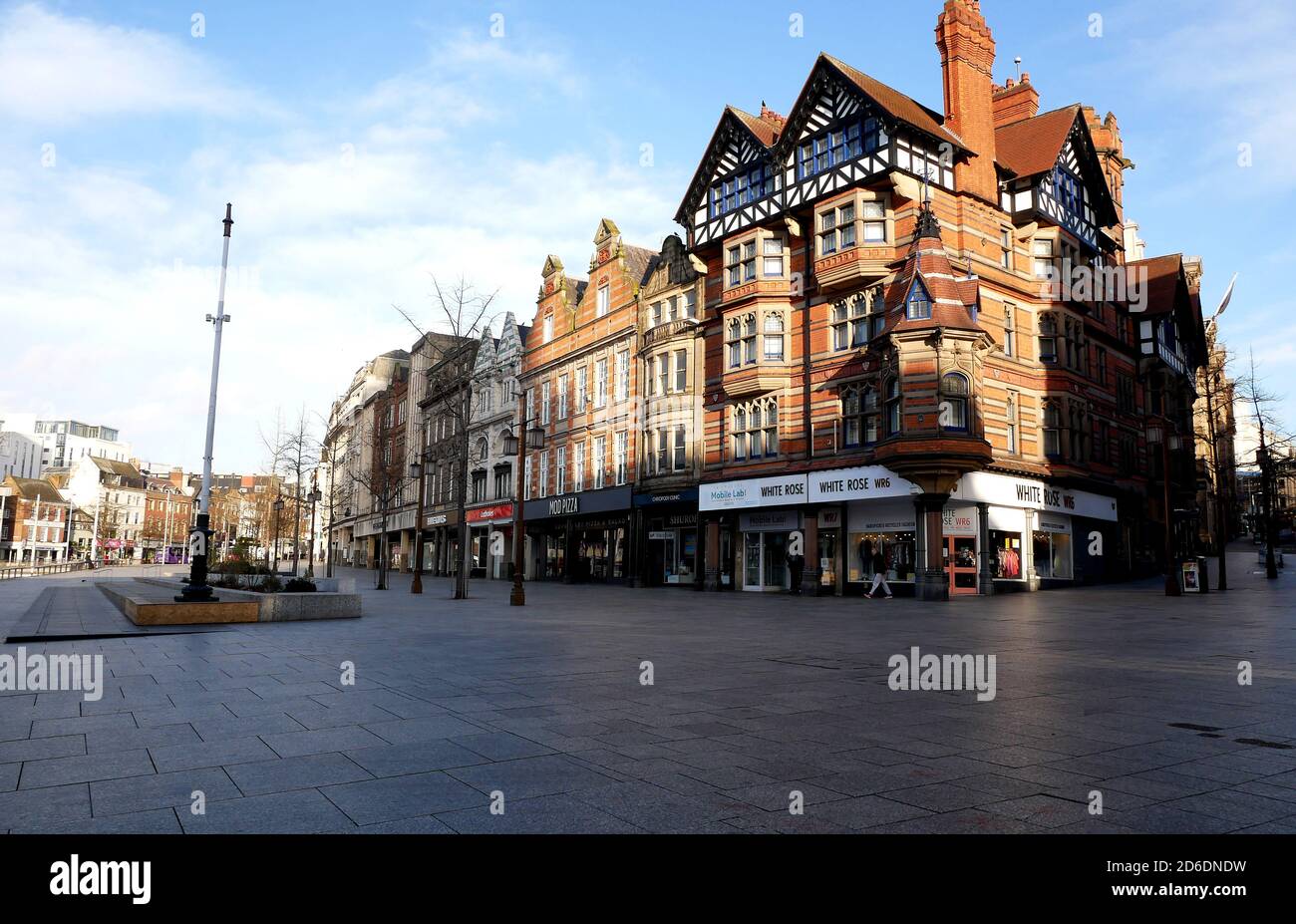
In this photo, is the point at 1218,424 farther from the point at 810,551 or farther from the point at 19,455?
the point at 19,455

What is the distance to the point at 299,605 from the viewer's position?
59.3 ft

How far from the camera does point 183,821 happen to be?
441 centimetres

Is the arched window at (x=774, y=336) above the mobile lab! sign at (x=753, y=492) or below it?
above

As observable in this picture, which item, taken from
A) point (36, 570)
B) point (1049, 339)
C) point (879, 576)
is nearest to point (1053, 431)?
point (1049, 339)

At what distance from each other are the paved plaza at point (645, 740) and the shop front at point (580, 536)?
2871 centimetres

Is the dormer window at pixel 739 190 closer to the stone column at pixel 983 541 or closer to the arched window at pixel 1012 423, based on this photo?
the arched window at pixel 1012 423

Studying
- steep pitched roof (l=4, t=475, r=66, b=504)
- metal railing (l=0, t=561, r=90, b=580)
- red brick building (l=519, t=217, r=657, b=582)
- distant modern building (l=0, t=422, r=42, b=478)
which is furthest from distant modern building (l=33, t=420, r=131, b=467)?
red brick building (l=519, t=217, r=657, b=582)

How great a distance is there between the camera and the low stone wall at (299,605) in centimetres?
1762

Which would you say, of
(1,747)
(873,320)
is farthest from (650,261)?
(1,747)

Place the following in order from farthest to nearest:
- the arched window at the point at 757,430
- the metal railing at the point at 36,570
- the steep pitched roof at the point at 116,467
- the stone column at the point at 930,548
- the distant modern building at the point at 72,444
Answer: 1. the distant modern building at the point at 72,444
2. the steep pitched roof at the point at 116,467
3. the metal railing at the point at 36,570
4. the arched window at the point at 757,430
5. the stone column at the point at 930,548

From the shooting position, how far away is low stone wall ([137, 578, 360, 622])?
17.6 m

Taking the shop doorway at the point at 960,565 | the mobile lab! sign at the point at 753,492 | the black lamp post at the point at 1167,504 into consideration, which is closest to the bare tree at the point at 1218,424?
the black lamp post at the point at 1167,504

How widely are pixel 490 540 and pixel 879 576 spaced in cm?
3076
